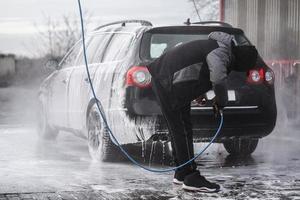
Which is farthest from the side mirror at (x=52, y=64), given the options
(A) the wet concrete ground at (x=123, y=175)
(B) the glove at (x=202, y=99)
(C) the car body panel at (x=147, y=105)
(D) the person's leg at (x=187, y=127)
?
(D) the person's leg at (x=187, y=127)

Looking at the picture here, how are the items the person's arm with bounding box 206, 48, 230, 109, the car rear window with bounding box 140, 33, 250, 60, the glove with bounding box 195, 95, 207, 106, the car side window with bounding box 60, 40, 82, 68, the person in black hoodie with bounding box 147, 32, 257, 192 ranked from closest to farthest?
the person's arm with bounding box 206, 48, 230, 109 < the person in black hoodie with bounding box 147, 32, 257, 192 < the glove with bounding box 195, 95, 207, 106 < the car rear window with bounding box 140, 33, 250, 60 < the car side window with bounding box 60, 40, 82, 68

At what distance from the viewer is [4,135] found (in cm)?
1137

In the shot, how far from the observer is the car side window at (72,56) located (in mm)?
9430

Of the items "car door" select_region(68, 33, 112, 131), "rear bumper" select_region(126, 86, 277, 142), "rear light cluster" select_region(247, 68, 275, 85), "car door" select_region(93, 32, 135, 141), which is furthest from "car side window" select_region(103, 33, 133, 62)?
"rear light cluster" select_region(247, 68, 275, 85)

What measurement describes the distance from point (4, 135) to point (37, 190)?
5.39m

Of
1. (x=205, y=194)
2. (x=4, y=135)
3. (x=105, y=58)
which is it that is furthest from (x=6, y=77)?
(x=205, y=194)

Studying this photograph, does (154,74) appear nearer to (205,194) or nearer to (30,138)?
(205,194)

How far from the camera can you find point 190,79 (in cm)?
623

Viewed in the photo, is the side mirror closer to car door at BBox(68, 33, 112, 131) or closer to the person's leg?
car door at BBox(68, 33, 112, 131)

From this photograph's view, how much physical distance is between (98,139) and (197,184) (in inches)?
83.8

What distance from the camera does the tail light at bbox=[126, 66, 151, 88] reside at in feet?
24.0

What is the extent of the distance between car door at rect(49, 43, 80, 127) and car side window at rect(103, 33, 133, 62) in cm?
99

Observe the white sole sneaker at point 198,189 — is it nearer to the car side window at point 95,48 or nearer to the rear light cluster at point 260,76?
the rear light cluster at point 260,76

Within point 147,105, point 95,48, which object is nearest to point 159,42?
point 147,105
